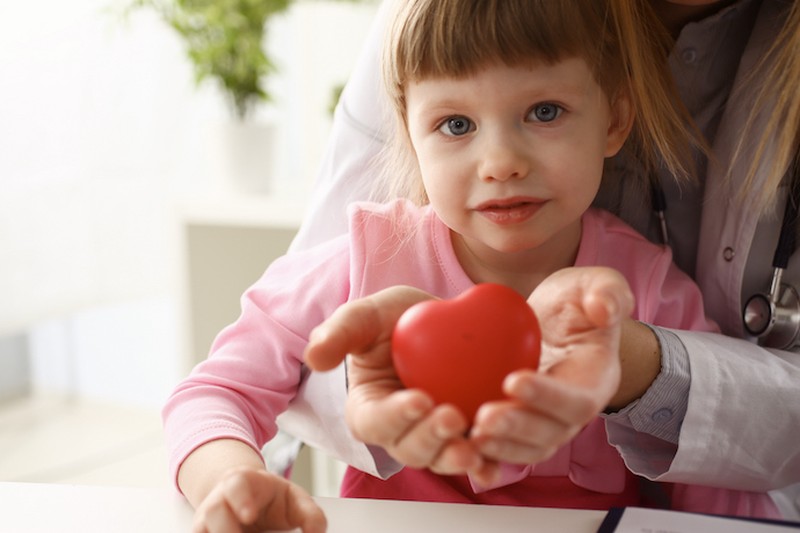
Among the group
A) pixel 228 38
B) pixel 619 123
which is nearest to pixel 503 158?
pixel 619 123

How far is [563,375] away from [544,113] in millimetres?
293

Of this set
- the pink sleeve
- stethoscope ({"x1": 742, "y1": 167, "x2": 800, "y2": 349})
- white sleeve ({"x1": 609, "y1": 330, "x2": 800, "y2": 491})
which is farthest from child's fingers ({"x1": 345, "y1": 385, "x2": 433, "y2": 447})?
stethoscope ({"x1": 742, "y1": 167, "x2": 800, "y2": 349})

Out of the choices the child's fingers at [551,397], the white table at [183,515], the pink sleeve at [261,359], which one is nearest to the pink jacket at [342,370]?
the pink sleeve at [261,359]

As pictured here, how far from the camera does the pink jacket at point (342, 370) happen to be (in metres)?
0.86

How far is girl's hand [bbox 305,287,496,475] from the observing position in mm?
518

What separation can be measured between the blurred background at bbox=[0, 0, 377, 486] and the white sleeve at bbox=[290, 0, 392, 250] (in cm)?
81

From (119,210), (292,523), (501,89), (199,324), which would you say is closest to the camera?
(292,523)

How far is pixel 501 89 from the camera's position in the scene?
0.77m

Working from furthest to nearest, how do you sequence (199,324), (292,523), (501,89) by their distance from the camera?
(199,324), (501,89), (292,523)

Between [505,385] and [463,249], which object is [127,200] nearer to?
[463,249]

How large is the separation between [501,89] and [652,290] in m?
0.28

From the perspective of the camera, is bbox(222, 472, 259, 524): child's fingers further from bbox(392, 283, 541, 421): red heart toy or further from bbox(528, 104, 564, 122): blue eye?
bbox(528, 104, 564, 122): blue eye

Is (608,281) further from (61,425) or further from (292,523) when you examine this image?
(61,425)

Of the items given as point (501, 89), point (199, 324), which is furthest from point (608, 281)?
point (199, 324)
